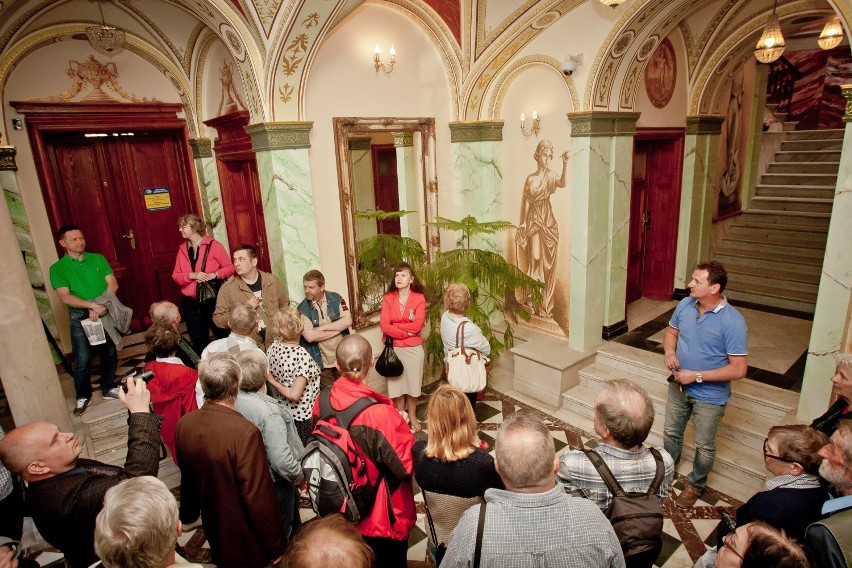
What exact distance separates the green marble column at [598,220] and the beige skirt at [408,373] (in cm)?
212

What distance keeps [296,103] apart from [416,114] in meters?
1.66

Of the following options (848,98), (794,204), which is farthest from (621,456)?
(794,204)

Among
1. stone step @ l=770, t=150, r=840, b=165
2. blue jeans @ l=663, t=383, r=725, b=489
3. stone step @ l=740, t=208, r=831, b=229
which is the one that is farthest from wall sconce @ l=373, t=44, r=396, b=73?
stone step @ l=770, t=150, r=840, b=165

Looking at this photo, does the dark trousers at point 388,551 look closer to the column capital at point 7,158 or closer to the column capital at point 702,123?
the column capital at point 7,158

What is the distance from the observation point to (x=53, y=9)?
4820mm

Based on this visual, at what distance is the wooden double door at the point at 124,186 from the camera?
5500 mm

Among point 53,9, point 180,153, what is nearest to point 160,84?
point 180,153

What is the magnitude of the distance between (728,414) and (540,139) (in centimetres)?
353

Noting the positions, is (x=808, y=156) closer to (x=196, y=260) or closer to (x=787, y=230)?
(x=787, y=230)

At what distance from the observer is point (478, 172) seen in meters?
6.21

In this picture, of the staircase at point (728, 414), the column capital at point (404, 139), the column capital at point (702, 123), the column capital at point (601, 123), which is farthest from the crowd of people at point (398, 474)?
the column capital at point (702, 123)

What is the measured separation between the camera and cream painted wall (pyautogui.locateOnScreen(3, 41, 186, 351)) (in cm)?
506

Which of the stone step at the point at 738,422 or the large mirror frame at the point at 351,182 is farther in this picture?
the large mirror frame at the point at 351,182

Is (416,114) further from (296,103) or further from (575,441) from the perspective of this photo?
Result: (575,441)
